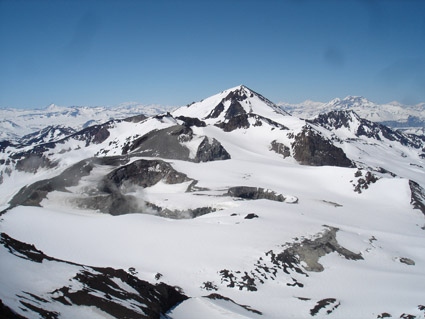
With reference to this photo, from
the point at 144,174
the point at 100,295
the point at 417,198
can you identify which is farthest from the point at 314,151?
the point at 100,295

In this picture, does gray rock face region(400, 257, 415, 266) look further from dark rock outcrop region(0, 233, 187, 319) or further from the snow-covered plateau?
dark rock outcrop region(0, 233, 187, 319)

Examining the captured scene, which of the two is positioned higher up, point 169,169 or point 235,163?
point 235,163

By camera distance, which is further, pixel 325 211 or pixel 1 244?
pixel 325 211

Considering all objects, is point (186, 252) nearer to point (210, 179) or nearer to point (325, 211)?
point (325, 211)

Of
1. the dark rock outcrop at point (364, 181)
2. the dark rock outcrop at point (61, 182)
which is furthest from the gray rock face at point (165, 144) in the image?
the dark rock outcrop at point (364, 181)

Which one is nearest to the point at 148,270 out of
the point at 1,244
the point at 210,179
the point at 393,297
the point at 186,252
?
the point at 186,252

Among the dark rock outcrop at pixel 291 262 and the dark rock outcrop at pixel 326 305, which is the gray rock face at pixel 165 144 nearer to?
the dark rock outcrop at pixel 291 262
